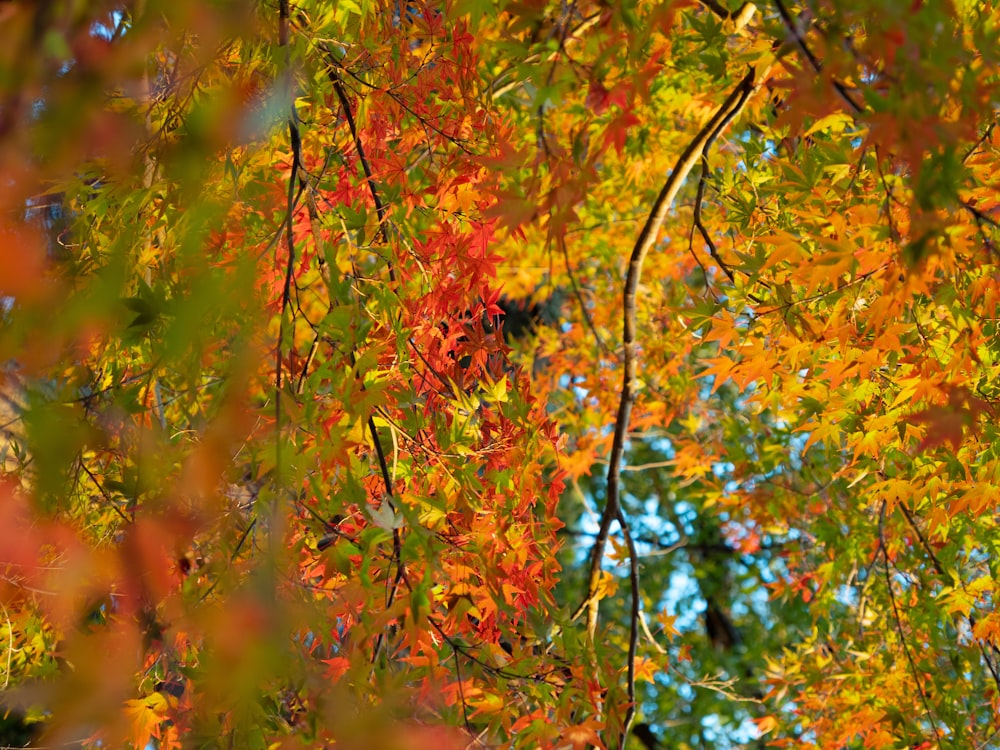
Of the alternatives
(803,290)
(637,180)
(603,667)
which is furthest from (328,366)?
(637,180)

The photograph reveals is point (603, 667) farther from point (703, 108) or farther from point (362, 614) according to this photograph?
point (703, 108)

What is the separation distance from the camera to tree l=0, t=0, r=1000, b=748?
79 cm

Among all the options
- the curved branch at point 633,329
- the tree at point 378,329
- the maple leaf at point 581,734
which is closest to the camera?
the tree at point 378,329

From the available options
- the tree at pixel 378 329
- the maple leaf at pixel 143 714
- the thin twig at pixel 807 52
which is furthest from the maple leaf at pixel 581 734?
the thin twig at pixel 807 52

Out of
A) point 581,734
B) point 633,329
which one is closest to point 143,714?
point 581,734

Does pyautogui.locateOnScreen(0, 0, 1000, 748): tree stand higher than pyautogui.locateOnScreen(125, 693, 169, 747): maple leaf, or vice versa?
pyautogui.locateOnScreen(0, 0, 1000, 748): tree

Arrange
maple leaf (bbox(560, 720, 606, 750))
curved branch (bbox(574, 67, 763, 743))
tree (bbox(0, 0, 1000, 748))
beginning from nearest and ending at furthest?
1. tree (bbox(0, 0, 1000, 748))
2. maple leaf (bbox(560, 720, 606, 750))
3. curved branch (bbox(574, 67, 763, 743))

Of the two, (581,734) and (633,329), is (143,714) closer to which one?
(581,734)

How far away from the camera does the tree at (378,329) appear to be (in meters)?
0.79

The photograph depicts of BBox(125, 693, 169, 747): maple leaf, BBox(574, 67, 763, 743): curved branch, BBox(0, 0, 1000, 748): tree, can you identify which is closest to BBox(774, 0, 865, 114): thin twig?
BBox(0, 0, 1000, 748): tree

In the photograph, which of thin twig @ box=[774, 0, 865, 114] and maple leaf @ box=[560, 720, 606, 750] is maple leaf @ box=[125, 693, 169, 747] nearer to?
maple leaf @ box=[560, 720, 606, 750]

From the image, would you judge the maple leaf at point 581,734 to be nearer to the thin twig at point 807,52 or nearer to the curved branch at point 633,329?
the curved branch at point 633,329

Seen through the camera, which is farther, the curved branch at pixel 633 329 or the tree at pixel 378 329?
the curved branch at pixel 633 329

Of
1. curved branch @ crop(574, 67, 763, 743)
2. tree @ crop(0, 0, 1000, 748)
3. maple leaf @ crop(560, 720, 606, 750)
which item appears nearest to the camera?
tree @ crop(0, 0, 1000, 748)
